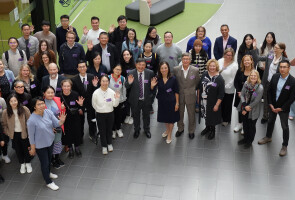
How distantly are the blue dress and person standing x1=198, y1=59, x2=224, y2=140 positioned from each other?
0.51 metres

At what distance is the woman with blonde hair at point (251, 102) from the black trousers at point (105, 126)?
2.35m

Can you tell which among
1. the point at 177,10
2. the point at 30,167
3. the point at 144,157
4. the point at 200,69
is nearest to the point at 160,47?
the point at 200,69

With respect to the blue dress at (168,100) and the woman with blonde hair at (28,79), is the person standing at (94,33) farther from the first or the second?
the blue dress at (168,100)

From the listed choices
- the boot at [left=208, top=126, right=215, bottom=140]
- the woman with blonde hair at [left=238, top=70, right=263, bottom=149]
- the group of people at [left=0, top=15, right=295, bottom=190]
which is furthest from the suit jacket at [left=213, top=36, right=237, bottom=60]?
the boot at [left=208, top=126, right=215, bottom=140]

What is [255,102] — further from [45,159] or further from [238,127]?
[45,159]

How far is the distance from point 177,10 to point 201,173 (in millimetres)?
8540

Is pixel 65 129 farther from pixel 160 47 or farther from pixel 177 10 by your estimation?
pixel 177 10

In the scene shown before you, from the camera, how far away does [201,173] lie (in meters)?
6.47

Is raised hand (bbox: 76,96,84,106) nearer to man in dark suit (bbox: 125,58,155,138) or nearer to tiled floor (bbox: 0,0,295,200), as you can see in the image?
man in dark suit (bbox: 125,58,155,138)

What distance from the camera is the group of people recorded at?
6.25 m

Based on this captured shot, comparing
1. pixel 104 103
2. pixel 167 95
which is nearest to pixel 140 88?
pixel 167 95

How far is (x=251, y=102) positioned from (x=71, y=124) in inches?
125

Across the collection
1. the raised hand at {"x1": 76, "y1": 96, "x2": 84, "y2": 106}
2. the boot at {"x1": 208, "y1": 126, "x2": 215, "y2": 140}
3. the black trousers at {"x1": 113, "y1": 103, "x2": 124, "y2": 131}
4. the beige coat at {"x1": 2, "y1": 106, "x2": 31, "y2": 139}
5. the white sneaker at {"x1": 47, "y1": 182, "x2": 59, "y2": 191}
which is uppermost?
the raised hand at {"x1": 76, "y1": 96, "x2": 84, "y2": 106}

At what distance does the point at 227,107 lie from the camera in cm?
754
